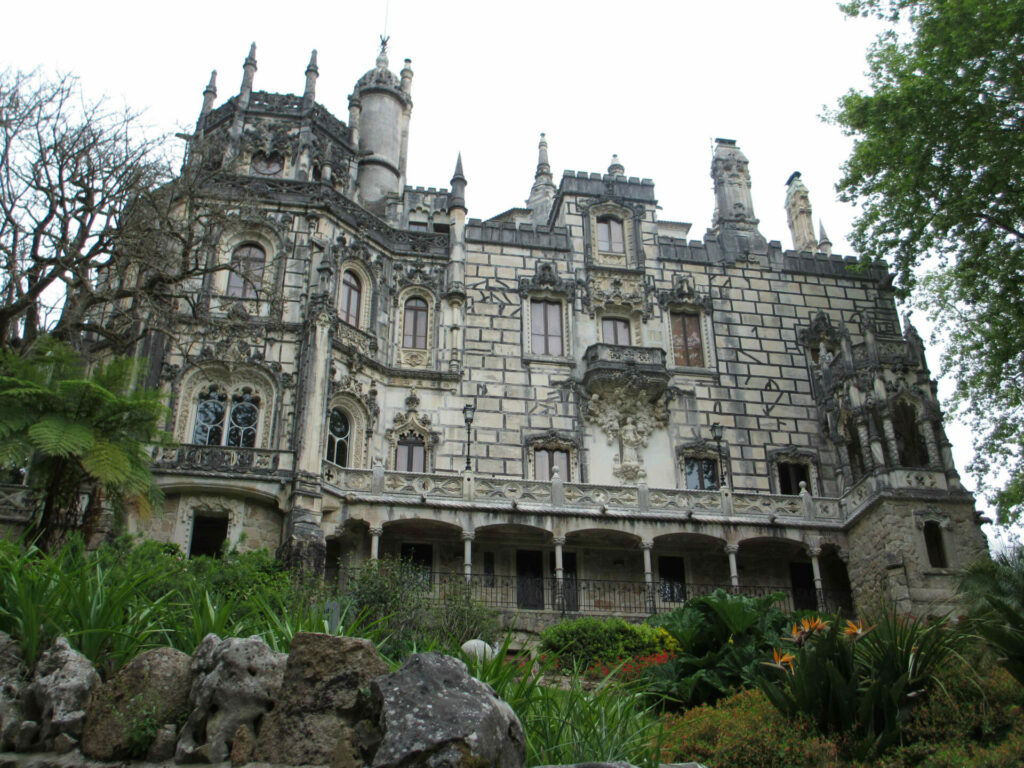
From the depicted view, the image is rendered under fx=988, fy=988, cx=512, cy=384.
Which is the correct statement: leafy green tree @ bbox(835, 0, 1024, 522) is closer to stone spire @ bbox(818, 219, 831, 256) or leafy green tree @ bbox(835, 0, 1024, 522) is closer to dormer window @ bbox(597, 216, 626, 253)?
dormer window @ bbox(597, 216, 626, 253)

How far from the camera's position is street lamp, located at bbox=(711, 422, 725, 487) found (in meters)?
27.1

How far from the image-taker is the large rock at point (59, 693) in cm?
741

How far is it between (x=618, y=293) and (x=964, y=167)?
10.2 metres

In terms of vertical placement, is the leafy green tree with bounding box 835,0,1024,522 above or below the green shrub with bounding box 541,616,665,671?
above

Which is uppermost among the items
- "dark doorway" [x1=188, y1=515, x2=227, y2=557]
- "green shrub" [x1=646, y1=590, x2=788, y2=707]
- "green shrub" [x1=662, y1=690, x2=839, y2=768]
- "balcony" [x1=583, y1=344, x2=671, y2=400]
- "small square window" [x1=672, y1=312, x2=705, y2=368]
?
"small square window" [x1=672, y1=312, x2=705, y2=368]

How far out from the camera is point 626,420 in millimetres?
27578

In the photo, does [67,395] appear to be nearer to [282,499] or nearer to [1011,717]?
[282,499]

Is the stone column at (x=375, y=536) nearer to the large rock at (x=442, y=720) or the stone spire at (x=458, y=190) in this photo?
the stone spire at (x=458, y=190)

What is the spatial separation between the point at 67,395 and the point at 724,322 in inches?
810

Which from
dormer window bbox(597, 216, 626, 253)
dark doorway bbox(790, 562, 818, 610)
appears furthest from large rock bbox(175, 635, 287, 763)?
dormer window bbox(597, 216, 626, 253)

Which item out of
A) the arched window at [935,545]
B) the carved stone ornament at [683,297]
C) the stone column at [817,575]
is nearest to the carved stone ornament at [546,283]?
the carved stone ornament at [683,297]

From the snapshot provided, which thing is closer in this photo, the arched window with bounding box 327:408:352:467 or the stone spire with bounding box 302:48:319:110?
the arched window with bounding box 327:408:352:467

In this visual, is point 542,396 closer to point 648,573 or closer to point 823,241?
point 648,573

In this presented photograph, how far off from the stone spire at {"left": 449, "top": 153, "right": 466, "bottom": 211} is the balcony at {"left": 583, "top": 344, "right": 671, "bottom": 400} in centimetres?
633
